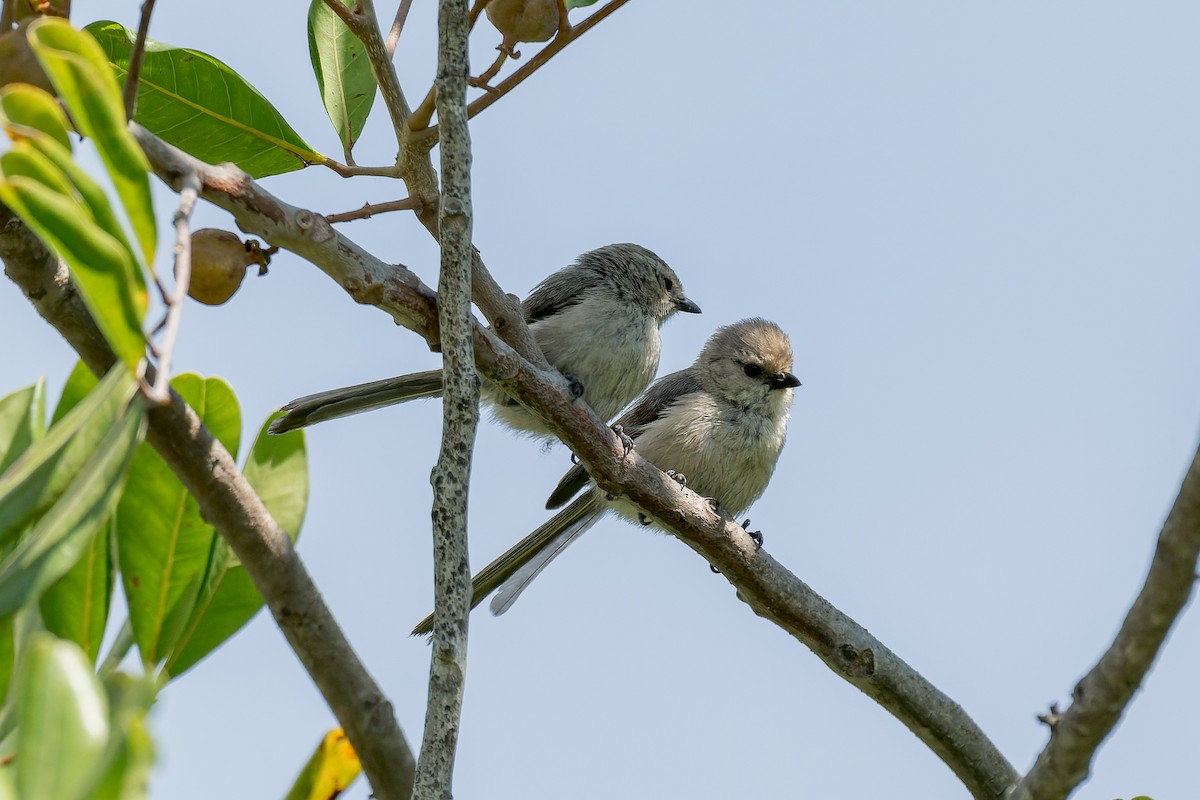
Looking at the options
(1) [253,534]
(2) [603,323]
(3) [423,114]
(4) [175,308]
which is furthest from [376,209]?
(2) [603,323]

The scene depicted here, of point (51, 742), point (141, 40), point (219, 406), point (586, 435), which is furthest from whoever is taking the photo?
point (586, 435)

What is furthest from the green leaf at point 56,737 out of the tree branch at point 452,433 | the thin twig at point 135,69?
the thin twig at point 135,69

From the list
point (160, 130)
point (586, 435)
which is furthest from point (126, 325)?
point (160, 130)

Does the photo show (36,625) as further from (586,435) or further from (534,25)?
(534,25)

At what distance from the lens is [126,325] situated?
133 cm

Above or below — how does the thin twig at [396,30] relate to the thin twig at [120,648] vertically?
above

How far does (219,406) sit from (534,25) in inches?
41.3

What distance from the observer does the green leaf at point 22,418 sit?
7.56ft

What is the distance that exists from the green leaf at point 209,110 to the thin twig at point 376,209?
1.39ft

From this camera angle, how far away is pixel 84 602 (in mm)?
2299

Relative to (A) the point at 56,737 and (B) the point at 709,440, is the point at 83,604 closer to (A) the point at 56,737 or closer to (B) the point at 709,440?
(A) the point at 56,737

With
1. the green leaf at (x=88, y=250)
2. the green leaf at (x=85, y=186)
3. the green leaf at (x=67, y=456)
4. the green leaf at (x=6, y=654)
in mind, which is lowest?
the green leaf at (x=67, y=456)

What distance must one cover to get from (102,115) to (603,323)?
12.2 feet

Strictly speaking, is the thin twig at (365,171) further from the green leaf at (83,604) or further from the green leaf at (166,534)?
the green leaf at (83,604)
